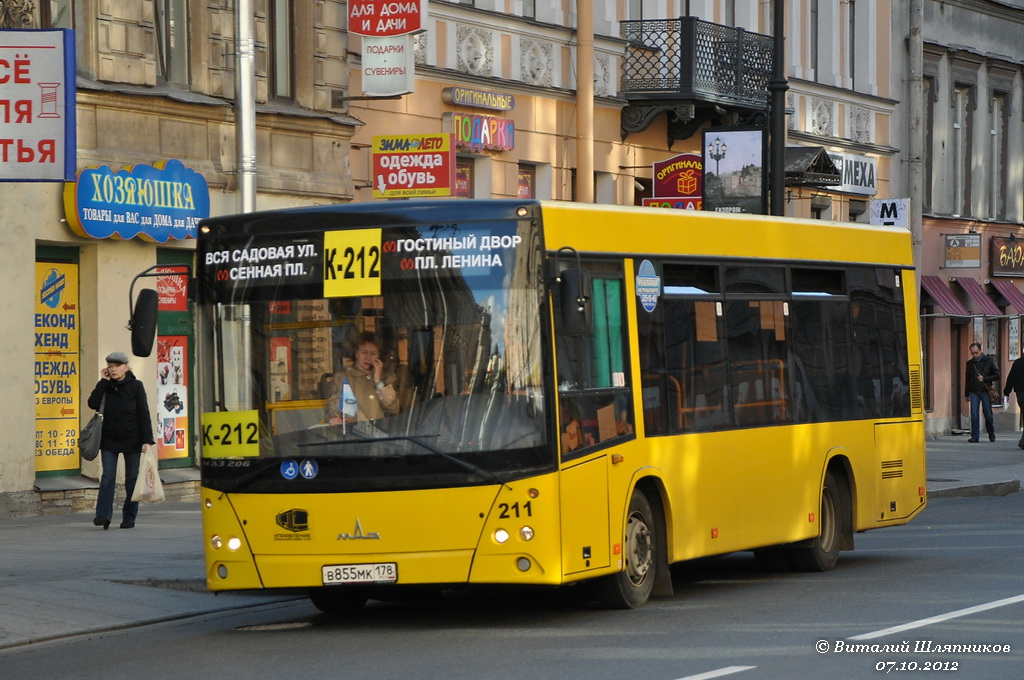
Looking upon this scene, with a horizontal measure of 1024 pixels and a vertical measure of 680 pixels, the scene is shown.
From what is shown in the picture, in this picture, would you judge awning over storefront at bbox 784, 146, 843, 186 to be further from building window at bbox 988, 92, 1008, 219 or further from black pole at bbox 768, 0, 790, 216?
building window at bbox 988, 92, 1008, 219

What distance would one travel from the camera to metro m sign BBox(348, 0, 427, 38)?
2409 cm

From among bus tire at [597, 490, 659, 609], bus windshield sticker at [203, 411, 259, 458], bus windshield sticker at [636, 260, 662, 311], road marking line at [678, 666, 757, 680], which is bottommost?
road marking line at [678, 666, 757, 680]

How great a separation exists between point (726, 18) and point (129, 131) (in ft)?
52.5

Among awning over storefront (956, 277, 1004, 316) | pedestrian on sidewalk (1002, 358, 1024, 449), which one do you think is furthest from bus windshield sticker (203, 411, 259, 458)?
awning over storefront (956, 277, 1004, 316)

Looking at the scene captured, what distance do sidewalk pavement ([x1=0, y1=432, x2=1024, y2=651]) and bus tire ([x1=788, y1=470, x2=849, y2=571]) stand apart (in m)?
4.07

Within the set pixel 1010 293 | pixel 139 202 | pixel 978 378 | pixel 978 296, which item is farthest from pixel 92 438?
pixel 1010 293

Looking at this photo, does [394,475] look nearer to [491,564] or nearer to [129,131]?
[491,564]

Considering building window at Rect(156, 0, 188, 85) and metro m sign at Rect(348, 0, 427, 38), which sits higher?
metro m sign at Rect(348, 0, 427, 38)

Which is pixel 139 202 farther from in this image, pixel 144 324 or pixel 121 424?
pixel 144 324

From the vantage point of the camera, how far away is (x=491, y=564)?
11.6m

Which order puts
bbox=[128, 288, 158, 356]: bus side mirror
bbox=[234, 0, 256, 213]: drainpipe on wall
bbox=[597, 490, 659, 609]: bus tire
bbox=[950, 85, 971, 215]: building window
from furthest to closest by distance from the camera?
bbox=[950, 85, 971, 215]: building window → bbox=[234, 0, 256, 213]: drainpipe on wall → bbox=[597, 490, 659, 609]: bus tire → bbox=[128, 288, 158, 356]: bus side mirror

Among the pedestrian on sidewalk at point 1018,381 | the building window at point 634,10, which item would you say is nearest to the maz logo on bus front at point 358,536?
the building window at point 634,10

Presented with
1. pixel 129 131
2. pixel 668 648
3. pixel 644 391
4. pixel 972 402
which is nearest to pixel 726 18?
pixel 972 402

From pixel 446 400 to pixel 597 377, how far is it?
1196mm
